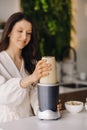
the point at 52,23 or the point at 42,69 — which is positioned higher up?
the point at 52,23

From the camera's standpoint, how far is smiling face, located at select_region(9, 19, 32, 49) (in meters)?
1.92

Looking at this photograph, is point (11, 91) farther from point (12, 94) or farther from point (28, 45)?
point (28, 45)

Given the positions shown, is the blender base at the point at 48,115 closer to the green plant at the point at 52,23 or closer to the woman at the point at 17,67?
the woman at the point at 17,67

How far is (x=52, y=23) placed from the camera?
412 centimetres

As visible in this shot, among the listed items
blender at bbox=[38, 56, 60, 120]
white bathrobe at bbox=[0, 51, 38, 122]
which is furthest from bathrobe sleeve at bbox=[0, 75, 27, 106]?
blender at bbox=[38, 56, 60, 120]

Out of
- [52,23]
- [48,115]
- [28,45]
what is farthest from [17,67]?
[52,23]

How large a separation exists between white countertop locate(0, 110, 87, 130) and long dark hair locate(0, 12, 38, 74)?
0.45 m

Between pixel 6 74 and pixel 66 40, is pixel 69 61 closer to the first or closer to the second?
pixel 66 40

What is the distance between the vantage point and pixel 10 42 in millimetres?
2029

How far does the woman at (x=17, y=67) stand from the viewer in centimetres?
174

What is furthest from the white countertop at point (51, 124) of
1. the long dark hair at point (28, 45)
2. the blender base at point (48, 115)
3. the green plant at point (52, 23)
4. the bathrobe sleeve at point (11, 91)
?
the green plant at point (52, 23)

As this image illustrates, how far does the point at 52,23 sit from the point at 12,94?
249cm

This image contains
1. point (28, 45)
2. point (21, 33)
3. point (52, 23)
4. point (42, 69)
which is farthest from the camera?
point (52, 23)

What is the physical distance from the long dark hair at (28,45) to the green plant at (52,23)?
5.98ft
